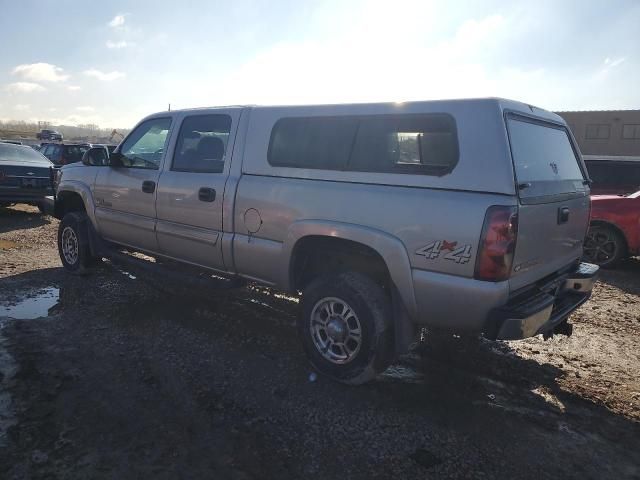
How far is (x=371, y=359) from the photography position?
3350mm

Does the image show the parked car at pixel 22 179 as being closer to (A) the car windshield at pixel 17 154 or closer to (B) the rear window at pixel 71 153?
(A) the car windshield at pixel 17 154

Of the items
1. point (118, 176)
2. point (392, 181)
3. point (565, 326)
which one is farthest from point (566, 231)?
point (118, 176)

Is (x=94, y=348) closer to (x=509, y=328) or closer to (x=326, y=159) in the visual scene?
(x=326, y=159)

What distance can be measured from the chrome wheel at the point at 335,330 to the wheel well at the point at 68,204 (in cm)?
409

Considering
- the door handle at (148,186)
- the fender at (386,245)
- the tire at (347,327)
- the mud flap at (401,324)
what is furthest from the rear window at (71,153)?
the mud flap at (401,324)

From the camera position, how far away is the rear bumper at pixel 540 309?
2.83 m

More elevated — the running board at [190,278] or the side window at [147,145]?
the side window at [147,145]

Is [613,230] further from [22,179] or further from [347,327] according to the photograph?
[22,179]

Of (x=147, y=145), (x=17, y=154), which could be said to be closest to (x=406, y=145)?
(x=147, y=145)

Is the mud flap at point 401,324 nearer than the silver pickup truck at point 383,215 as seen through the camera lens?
No

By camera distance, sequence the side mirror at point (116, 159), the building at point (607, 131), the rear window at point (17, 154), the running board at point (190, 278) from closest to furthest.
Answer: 1. the running board at point (190, 278)
2. the side mirror at point (116, 159)
3. the rear window at point (17, 154)
4. the building at point (607, 131)

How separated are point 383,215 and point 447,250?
491 mm

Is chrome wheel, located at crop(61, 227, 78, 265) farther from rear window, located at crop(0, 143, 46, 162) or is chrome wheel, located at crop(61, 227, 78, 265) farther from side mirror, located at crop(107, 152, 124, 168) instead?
rear window, located at crop(0, 143, 46, 162)

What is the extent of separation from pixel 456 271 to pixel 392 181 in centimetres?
73
